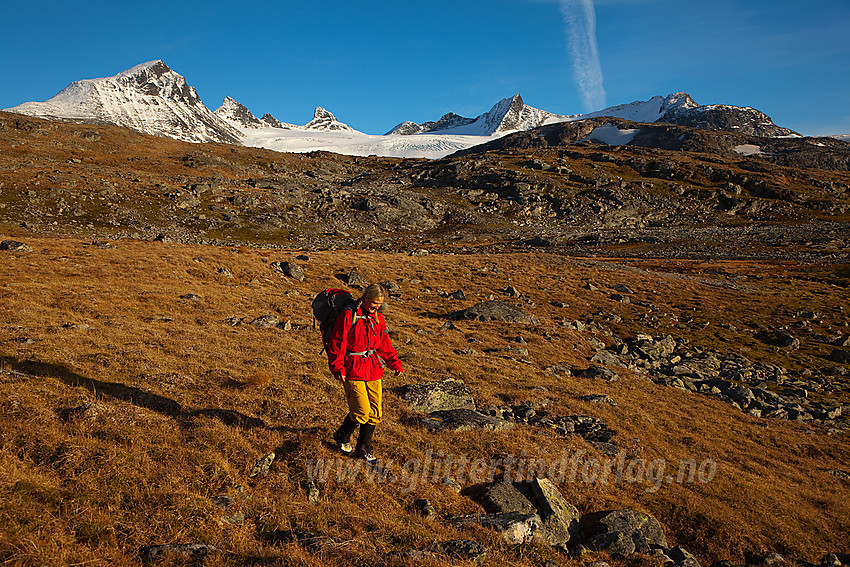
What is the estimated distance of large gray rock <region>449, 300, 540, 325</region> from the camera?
101 ft

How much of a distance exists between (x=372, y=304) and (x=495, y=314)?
23.5 meters

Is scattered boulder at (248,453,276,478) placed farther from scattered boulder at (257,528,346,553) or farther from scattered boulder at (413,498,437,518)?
scattered boulder at (413,498,437,518)

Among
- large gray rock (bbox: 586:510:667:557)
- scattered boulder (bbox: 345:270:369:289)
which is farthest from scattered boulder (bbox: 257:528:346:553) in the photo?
scattered boulder (bbox: 345:270:369:289)

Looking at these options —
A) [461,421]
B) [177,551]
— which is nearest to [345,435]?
[177,551]

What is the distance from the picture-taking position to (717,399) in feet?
70.3

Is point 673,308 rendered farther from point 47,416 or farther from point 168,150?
point 168,150

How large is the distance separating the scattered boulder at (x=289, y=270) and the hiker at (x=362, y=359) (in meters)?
27.2

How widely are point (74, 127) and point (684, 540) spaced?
605 feet

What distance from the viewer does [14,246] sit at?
2825 centimetres

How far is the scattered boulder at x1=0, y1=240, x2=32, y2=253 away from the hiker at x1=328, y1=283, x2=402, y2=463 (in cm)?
3228

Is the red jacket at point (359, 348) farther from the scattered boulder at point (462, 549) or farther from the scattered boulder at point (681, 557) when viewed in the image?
the scattered boulder at point (681, 557)

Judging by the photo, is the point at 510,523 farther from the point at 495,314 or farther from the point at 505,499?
the point at 495,314

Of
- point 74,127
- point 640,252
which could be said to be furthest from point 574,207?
point 74,127

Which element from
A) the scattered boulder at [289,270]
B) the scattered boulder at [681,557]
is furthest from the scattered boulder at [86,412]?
the scattered boulder at [289,270]
